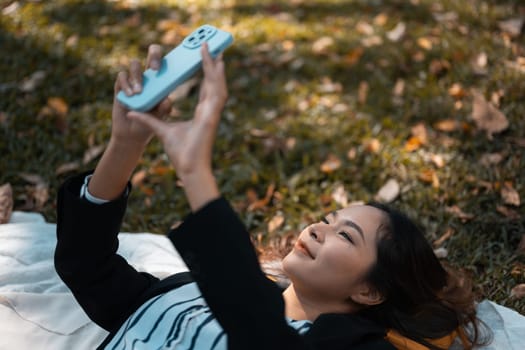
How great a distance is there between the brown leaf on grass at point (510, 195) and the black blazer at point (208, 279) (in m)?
1.37

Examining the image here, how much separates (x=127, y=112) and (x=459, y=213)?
1.78 metres

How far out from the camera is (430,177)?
10.4 ft

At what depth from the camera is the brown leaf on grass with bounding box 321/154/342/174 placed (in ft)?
10.8

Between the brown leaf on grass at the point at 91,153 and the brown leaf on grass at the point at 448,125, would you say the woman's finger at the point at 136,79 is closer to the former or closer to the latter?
the brown leaf on grass at the point at 91,153

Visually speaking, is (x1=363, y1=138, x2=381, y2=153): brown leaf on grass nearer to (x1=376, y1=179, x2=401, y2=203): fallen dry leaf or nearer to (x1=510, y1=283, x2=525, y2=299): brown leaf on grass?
(x1=376, y1=179, x2=401, y2=203): fallen dry leaf

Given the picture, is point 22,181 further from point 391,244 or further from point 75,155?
point 391,244

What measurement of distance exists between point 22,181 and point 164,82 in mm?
2059

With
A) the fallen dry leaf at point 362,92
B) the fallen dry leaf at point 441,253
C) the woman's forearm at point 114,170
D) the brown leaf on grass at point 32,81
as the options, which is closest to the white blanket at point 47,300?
the fallen dry leaf at point 441,253

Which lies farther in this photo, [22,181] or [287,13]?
[287,13]

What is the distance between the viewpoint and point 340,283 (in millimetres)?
1774

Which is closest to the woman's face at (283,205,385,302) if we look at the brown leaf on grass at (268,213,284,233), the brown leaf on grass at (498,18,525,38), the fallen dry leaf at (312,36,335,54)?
the brown leaf on grass at (268,213,284,233)

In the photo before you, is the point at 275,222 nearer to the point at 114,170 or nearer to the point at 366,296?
the point at 366,296

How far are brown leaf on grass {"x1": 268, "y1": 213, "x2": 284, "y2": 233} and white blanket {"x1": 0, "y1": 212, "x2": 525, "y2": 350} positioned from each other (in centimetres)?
54

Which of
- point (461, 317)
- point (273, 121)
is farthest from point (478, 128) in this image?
point (461, 317)
